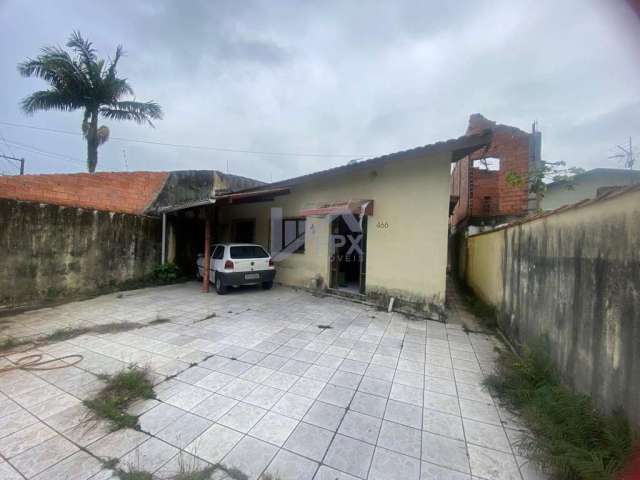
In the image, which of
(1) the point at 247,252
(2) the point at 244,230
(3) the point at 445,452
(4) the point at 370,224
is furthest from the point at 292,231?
(3) the point at 445,452

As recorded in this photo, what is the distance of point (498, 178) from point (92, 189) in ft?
52.3

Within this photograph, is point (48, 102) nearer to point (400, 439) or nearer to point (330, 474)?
point (330, 474)

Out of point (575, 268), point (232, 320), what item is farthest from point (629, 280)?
point (232, 320)

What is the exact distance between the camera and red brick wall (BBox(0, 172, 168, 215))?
6957mm

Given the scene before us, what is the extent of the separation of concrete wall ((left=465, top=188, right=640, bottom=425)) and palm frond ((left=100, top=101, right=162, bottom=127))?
14.0 metres

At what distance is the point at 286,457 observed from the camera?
7.09 ft

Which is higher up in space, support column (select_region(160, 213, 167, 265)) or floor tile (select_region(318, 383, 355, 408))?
support column (select_region(160, 213, 167, 265))

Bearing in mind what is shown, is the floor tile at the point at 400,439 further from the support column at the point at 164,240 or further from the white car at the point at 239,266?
the support column at the point at 164,240

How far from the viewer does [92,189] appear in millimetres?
8625

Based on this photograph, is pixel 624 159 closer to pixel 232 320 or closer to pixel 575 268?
pixel 575 268

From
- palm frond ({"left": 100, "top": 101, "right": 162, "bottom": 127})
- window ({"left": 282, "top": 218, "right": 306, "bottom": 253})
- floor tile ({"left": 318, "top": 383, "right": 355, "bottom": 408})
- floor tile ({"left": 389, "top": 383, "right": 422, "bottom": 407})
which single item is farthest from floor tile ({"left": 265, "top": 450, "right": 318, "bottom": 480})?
palm frond ({"left": 100, "top": 101, "right": 162, "bottom": 127})

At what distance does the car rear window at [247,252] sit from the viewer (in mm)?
8305

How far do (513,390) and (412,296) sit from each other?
141 inches

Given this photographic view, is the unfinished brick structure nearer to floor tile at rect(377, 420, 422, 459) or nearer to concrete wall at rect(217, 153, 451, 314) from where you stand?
concrete wall at rect(217, 153, 451, 314)
